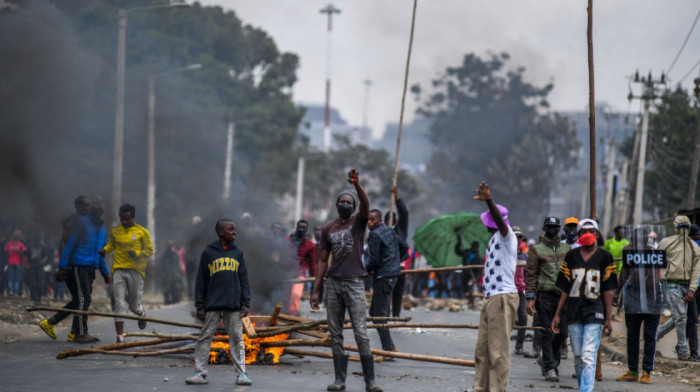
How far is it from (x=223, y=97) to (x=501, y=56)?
28872mm

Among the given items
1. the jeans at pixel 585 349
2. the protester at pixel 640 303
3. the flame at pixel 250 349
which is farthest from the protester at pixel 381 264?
the jeans at pixel 585 349

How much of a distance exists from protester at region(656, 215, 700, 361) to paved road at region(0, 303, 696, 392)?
1.00 m

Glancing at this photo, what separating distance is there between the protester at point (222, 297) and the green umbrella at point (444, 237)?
14193 mm

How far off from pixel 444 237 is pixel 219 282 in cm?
1504

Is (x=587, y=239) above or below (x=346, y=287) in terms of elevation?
above

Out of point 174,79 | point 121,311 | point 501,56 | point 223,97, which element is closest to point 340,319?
point 121,311

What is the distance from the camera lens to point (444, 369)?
1044 centimetres

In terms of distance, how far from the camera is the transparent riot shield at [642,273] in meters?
9.61

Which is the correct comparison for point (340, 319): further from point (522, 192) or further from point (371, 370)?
point (522, 192)

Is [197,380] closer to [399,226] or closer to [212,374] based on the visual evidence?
[212,374]

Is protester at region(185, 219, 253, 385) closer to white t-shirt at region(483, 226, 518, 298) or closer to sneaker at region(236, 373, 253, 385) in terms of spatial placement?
sneaker at region(236, 373, 253, 385)

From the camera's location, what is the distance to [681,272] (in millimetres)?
11391

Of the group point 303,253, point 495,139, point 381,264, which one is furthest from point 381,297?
point 495,139

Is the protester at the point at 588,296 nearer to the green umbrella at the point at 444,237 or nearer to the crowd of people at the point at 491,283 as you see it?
the crowd of people at the point at 491,283
